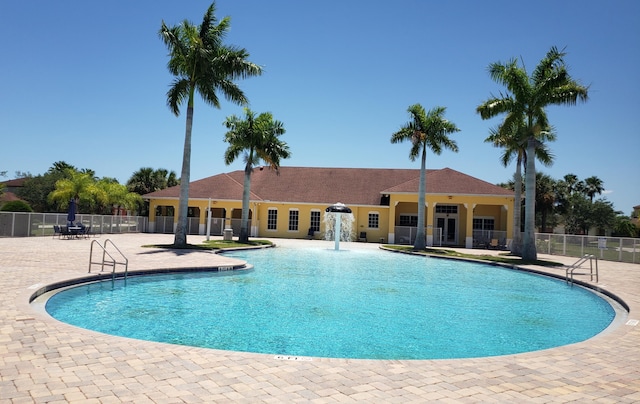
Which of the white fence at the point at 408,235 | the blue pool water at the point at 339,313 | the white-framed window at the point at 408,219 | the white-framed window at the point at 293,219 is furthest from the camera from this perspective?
the white-framed window at the point at 293,219

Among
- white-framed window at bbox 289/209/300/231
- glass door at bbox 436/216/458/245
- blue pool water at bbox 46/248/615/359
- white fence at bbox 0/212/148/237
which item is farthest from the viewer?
white-framed window at bbox 289/209/300/231

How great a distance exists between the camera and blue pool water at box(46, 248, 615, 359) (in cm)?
719

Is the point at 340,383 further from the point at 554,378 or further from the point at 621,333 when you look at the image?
the point at 621,333

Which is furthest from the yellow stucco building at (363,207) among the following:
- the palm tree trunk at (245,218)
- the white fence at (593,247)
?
the palm tree trunk at (245,218)

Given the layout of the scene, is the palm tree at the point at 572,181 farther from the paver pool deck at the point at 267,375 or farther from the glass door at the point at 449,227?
the paver pool deck at the point at 267,375

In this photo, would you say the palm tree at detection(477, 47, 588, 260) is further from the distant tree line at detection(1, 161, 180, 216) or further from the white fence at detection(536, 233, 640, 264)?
the distant tree line at detection(1, 161, 180, 216)

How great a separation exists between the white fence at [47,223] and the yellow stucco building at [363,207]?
3433 mm

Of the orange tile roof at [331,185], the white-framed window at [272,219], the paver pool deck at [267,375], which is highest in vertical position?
the orange tile roof at [331,185]

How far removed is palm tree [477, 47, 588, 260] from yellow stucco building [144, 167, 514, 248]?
10440 millimetres

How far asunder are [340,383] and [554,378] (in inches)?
96.1

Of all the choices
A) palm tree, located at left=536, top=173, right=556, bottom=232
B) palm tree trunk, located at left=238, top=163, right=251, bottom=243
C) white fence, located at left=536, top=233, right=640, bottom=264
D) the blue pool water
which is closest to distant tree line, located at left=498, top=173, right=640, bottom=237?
palm tree, located at left=536, top=173, right=556, bottom=232

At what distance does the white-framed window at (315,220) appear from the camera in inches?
1486

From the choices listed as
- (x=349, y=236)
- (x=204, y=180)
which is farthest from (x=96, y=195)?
(x=349, y=236)

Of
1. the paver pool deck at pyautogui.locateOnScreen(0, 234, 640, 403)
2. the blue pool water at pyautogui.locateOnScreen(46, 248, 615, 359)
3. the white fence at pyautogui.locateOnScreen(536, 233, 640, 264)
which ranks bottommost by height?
the blue pool water at pyautogui.locateOnScreen(46, 248, 615, 359)
